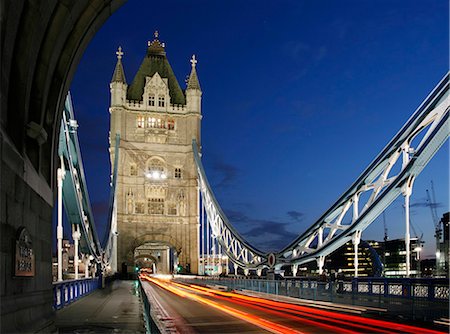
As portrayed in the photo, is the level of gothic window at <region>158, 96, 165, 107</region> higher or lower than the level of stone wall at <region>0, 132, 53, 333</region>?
higher

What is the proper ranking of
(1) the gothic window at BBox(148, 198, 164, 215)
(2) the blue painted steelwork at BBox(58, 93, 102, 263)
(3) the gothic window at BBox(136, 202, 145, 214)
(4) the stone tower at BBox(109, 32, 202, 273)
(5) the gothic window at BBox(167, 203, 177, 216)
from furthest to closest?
(5) the gothic window at BBox(167, 203, 177, 216) < (1) the gothic window at BBox(148, 198, 164, 215) < (3) the gothic window at BBox(136, 202, 145, 214) < (4) the stone tower at BBox(109, 32, 202, 273) < (2) the blue painted steelwork at BBox(58, 93, 102, 263)

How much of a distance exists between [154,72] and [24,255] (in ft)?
325

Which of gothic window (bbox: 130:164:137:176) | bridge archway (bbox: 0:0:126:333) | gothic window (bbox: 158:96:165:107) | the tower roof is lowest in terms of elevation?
bridge archway (bbox: 0:0:126:333)

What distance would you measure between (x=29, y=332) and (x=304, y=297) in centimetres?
2314

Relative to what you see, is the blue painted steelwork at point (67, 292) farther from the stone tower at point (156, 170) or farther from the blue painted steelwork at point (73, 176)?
the stone tower at point (156, 170)

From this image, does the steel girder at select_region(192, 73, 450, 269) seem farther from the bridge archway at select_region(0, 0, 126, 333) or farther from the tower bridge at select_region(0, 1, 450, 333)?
the bridge archway at select_region(0, 0, 126, 333)

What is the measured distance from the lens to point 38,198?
10406 mm

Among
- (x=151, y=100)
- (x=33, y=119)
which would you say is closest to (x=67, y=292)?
(x=33, y=119)

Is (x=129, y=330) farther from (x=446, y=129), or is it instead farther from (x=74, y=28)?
(x=446, y=129)

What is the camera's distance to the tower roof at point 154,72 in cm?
10294

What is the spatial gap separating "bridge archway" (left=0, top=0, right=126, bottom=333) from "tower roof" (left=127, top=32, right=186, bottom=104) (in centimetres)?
9094

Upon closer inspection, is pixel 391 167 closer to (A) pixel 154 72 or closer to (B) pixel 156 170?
(B) pixel 156 170

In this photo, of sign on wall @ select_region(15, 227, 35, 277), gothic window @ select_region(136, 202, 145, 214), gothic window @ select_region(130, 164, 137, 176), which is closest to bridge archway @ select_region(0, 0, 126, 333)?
sign on wall @ select_region(15, 227, 35, 277)

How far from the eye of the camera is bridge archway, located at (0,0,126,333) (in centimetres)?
797
